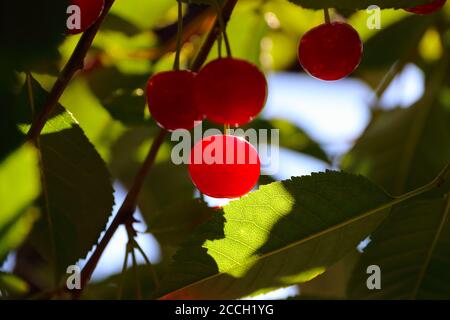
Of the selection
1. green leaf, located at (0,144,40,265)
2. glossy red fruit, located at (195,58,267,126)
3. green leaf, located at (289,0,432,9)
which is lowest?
green leaf, located at (0,144,40,265)

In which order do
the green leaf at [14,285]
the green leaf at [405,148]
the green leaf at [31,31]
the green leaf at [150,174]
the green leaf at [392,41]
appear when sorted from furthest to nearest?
the green leaf at [150,174]
the green leaf at [392,41]
the green leaf at [405,148]
the green leaf at [14,285]
the green leaf at [31,31]

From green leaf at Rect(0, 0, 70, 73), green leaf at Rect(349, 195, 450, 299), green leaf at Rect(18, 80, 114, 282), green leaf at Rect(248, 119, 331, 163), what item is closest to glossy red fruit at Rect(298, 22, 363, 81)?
green leaf at Rect(349, 195, 450, 299)

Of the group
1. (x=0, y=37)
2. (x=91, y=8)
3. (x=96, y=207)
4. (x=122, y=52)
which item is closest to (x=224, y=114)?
(x=91, y=8)

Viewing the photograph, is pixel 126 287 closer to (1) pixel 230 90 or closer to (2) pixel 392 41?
(1) pixel 230 90

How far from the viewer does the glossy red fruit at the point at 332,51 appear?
1163 mm

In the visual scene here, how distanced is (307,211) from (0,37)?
2.11 feet

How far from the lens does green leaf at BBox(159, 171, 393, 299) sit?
3.46ft

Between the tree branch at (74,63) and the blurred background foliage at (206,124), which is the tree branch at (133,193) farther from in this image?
the tree branch at (74,63)

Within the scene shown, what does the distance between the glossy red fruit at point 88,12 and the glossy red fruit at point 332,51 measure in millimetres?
355

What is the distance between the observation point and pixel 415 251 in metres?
1.27

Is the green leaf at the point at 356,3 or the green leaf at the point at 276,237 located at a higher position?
the green leaf at the point at 356,3

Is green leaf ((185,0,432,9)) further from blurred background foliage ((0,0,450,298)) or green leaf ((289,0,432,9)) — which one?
blurred background foliage ((0,0,450,298))

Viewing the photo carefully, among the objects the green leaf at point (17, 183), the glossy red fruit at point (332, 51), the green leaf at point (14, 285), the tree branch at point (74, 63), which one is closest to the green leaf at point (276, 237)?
the glossy red fruit at point (332, 51)

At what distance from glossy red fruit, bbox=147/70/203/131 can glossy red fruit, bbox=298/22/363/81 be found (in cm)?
20
